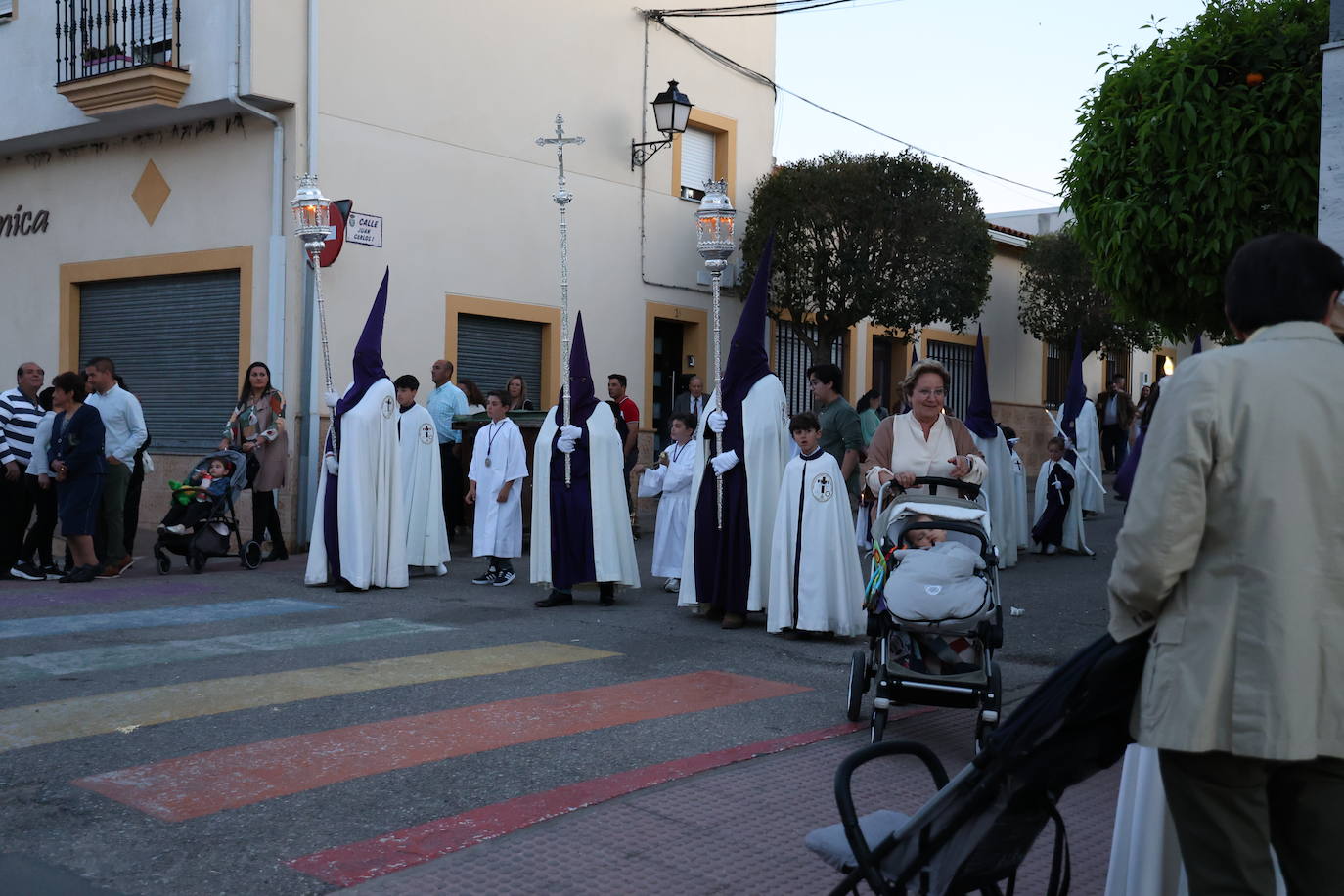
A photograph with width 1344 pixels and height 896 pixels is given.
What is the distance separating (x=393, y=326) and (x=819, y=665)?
8.59m

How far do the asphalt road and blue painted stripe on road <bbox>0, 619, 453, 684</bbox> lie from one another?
31 mm

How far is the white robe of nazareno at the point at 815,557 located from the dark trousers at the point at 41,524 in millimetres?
7053

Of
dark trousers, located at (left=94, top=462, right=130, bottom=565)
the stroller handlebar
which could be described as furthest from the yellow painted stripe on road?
dark trousers, located at (left=94, top=462, right=130, bottom=565)

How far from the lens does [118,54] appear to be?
15.1 metres

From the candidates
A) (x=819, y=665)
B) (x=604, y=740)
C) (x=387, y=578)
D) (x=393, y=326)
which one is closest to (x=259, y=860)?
(x=604, y=740)

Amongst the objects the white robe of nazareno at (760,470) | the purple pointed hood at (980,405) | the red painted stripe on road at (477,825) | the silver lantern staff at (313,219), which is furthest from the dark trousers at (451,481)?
the red painted stripe on road at (477,825)

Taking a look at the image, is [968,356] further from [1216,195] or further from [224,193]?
[1216,195]

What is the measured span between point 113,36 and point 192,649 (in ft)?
33.0

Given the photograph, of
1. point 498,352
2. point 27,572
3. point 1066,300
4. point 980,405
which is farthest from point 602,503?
point 1066,300

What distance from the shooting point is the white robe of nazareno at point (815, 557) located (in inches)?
354

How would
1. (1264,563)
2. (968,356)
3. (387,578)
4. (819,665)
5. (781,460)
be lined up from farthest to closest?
(968,356) → (387,578) → (781,460) → (819,665) → (1264,563)

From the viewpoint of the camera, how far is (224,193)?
15062 mm

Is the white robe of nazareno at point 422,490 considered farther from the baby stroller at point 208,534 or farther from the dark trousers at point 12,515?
the dark trousers at point 12,515

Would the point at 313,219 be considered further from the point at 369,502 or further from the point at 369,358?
the point at 369,502
